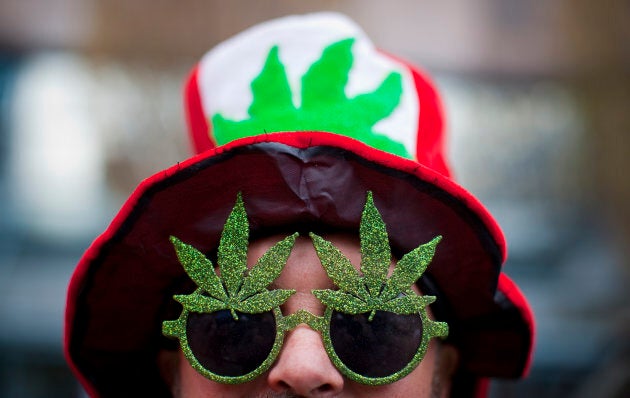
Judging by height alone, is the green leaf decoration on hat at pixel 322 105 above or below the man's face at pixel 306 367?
above

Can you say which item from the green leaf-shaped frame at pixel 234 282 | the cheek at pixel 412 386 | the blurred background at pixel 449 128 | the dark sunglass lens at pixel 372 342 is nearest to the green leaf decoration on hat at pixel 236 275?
the green leaf-shaped frame at pixel 234 282

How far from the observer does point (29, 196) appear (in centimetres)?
543

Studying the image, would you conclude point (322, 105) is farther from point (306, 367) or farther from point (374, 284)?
point (306, 367)

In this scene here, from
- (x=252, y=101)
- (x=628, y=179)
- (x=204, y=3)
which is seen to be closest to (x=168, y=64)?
(x=204, y=3)

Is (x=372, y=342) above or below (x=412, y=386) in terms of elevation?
above

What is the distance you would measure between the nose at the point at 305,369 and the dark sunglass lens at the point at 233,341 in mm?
43

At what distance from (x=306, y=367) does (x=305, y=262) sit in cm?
23

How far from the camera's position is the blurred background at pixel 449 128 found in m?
5.09

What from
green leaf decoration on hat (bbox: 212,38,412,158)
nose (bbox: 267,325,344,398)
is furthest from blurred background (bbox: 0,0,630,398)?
nose (bbox: 267,325,344,398)

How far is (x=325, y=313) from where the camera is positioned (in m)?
1.66

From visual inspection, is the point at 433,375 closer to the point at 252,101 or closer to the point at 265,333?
the point at 265,333

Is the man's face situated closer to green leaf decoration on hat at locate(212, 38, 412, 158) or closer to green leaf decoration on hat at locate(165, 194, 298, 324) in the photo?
green leaf decoration on hat at locate(165, 194, 298, 324)

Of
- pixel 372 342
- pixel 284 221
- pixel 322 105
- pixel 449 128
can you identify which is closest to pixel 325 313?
pixel 372 342

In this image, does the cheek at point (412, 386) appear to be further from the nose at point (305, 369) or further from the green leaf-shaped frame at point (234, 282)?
the green leaf-shaped frame at point (234, 282)
